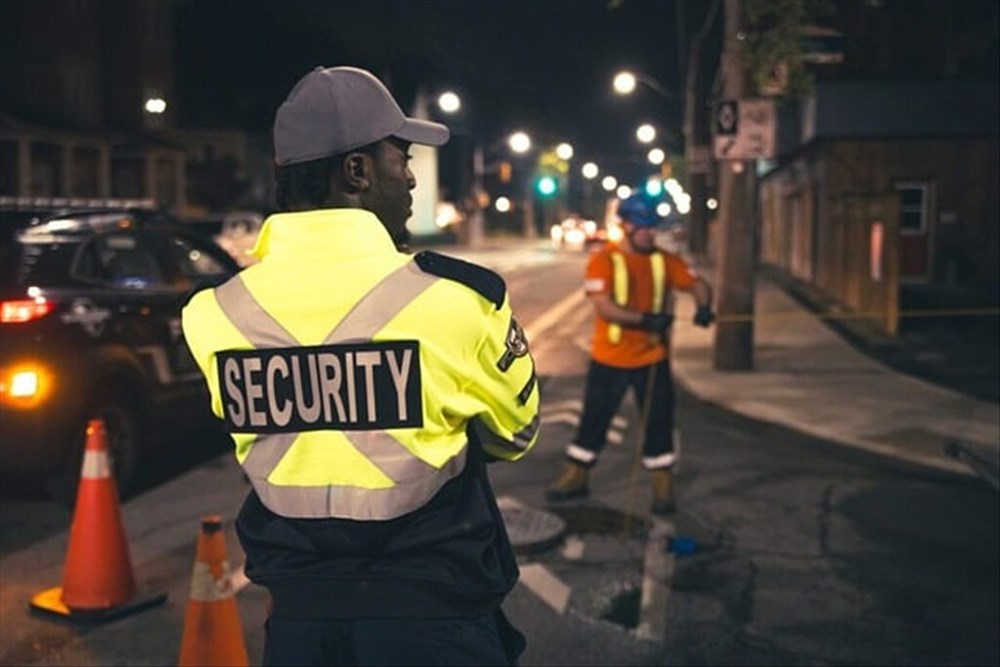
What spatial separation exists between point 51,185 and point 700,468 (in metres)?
27.6

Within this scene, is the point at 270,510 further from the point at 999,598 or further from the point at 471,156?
the point at 471,156

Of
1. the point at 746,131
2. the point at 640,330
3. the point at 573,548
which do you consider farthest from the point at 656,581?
the point at 746,131

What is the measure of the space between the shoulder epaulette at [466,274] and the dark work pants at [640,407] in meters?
5.31

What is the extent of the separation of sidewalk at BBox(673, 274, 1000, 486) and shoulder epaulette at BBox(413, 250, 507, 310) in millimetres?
3789

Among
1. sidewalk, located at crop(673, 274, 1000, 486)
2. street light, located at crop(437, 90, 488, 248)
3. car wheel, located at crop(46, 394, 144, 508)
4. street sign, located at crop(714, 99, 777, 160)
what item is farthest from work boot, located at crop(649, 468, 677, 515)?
street light, located at crop(437, 90, 488, 248)

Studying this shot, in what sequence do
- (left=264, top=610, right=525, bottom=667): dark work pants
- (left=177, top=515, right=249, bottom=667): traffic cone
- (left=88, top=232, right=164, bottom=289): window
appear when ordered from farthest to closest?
1. (left=88, top=232, right=164, bottom=289): window
2. (left=177, top=515, right=249, bottom=667): traffic cone
3. (left=264, top=610, right=525, bottom=667): dark work pants

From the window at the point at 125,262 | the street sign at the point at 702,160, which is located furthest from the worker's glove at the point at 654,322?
the street sign at the point at 702,160

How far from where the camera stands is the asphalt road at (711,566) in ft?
17.5

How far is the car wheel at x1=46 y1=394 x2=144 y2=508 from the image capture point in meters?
7.50

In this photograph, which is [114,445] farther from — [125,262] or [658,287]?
[658,287]

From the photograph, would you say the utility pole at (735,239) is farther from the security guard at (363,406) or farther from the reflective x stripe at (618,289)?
the security guard at (363,406)

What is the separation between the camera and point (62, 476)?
748 cm

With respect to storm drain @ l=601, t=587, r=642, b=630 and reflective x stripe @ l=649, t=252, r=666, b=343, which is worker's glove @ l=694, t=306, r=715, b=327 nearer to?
reflective x stripe @ l=649, t=252, r=666, b=343

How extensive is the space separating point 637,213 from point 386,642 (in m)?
5.41
